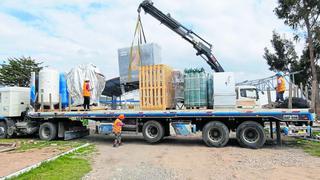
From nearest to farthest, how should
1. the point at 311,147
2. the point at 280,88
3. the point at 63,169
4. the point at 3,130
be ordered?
1. the point at 63,169
2. the point at 311,147
3. the point at 280,88
4. the point at 3,130

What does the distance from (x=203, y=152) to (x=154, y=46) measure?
5.33 meters


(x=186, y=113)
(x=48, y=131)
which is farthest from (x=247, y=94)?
(x=48, y=131)

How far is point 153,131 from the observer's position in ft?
46.7

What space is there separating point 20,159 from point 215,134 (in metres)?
7.10

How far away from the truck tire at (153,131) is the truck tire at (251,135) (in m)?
3.17

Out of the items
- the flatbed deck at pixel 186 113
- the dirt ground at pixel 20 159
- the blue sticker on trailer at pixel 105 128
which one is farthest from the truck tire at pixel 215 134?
the dirt ground at pixel 20 159

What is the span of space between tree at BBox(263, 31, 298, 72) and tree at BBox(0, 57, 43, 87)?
26.8 metres

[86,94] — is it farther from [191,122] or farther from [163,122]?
[191,122]

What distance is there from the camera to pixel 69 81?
1664 cm

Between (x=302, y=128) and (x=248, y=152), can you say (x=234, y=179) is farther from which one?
(x=302, y=128)

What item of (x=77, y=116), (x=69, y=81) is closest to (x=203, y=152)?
(x=77, y=116)

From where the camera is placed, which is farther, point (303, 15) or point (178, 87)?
point (303, 15)

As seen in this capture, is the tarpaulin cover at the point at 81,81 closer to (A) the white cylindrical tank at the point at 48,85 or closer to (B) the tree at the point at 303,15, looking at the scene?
(A) the white cylindrical tank at the point at 48,85

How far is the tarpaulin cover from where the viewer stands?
1638cm
